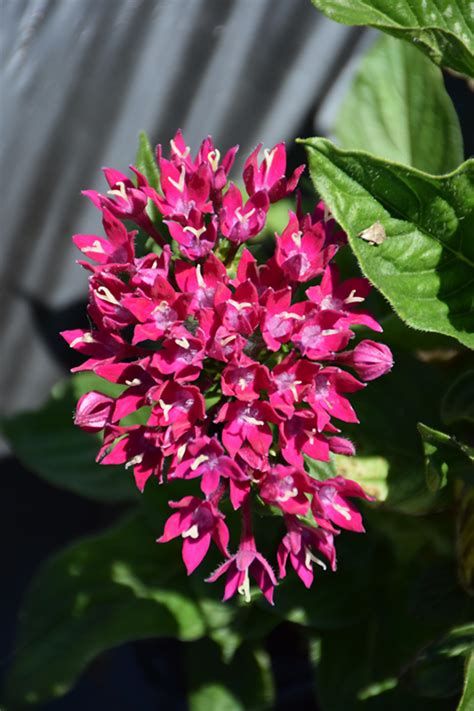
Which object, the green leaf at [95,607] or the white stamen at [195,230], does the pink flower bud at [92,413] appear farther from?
the green leaf at [95,607]

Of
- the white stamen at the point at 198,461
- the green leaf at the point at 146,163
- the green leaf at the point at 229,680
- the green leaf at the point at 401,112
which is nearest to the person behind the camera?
the white stamen at the point at 198,461

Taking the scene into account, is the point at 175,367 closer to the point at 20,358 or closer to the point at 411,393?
the point at 411,393

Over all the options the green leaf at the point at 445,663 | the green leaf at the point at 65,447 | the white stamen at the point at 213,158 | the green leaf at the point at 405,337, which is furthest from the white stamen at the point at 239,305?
the green leaf at the point at 65,447

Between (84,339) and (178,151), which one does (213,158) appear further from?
(84,339)

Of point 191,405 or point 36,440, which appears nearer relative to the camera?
A: point 191,405

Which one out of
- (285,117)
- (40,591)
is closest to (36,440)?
(40,591)

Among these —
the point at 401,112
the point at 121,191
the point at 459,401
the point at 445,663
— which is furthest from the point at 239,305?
the point at 401,112

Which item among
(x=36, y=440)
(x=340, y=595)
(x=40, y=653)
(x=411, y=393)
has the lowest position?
(x=40, y=653)

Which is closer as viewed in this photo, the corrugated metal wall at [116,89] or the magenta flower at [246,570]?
the magenta flower at [246,570]
